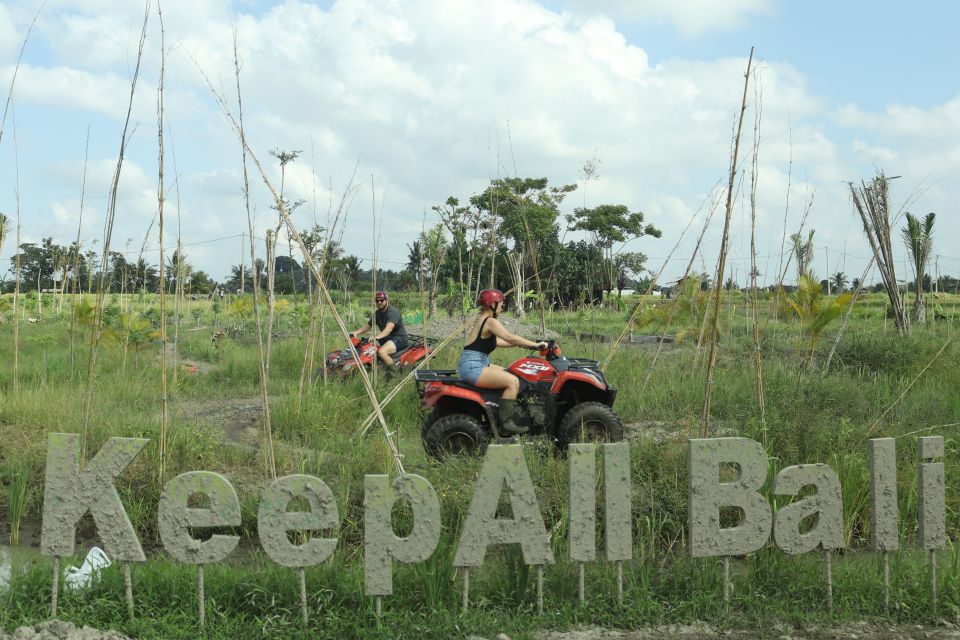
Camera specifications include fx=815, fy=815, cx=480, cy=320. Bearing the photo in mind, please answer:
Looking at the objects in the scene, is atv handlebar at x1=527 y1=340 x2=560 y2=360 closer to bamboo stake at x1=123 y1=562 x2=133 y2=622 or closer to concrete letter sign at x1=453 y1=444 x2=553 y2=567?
concrete letter sign at x1=453 y1=444 x2=553 y2=567

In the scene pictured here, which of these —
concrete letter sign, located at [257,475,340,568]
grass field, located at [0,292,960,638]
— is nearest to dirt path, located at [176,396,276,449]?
grass field, located at [0,292,960,638]

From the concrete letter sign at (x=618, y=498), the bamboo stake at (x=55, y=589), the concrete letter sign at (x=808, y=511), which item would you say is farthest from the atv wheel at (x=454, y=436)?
the bamboo stake at (x=55, y=589)

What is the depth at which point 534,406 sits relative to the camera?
19.7 ft

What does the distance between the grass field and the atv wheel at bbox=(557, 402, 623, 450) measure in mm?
237

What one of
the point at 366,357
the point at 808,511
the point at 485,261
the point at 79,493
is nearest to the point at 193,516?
the point at 79,493

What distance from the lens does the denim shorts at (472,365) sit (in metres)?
5.71

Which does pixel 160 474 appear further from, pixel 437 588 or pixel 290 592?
pixel 437 588

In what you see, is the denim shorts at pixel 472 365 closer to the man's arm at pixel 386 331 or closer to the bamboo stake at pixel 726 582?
the bamboo stake at pixel 726 582

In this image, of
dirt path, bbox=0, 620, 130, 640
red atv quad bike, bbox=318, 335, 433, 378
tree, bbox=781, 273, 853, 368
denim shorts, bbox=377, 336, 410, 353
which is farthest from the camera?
denim shorts, bbox=377, 336, 410, 353

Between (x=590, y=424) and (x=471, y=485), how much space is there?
1293 millimetres

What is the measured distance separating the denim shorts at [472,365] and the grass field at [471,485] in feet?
2.13

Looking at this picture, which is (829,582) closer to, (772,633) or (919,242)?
(772,633)

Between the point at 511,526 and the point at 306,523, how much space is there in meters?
0.84

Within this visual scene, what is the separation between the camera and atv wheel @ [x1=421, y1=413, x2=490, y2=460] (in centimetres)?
558
